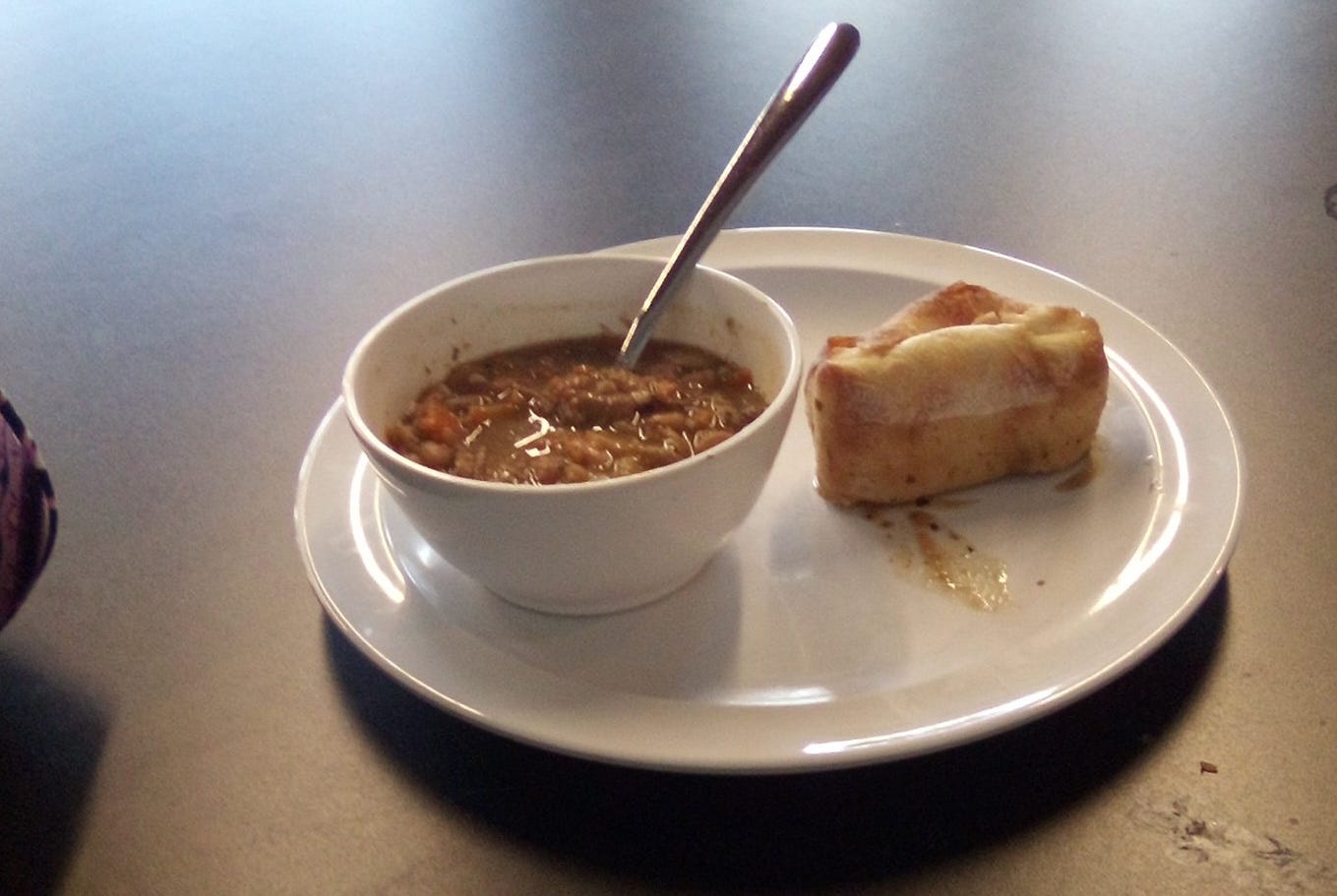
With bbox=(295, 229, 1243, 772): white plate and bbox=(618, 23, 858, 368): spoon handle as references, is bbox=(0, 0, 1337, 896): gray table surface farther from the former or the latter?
bbox=(618, 23, 858, 368): spoon handle

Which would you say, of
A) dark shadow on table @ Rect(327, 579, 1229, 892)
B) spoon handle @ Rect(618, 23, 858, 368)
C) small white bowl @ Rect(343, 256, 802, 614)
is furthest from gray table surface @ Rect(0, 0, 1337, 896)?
spoon handle @ Rect(618, 23, 858, 368)

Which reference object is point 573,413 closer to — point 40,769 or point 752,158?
point 752,158

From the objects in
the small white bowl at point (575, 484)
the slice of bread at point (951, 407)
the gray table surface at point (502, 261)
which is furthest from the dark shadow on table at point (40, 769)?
the slice of bread at point (951, 407)

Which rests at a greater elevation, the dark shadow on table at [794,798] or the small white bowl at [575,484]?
the small white bowl at [575,484]

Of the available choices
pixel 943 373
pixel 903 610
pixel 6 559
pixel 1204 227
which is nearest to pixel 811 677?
pixel 903 610

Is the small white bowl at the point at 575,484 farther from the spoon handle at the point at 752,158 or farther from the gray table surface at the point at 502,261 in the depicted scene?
the gray table surface at the point at 502,261
